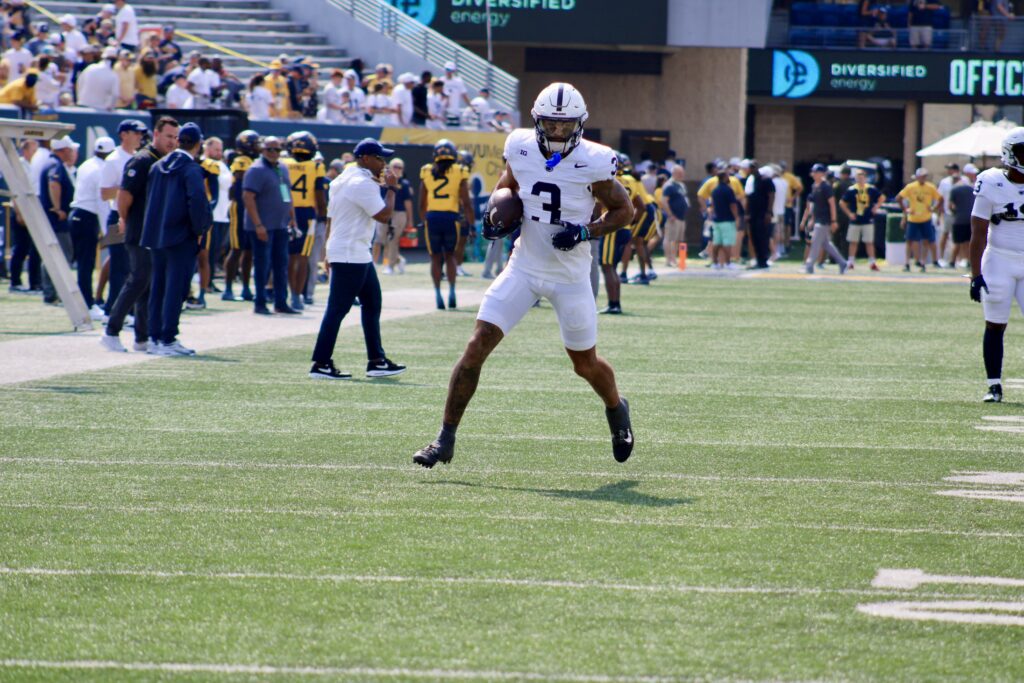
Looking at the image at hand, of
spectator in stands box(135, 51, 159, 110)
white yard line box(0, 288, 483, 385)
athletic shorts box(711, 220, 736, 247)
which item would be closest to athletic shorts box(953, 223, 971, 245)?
athletic shorts box(711, 220, 736, 247)

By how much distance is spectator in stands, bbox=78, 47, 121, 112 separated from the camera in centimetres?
2323

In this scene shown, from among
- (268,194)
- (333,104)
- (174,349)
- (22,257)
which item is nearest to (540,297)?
(174,349)

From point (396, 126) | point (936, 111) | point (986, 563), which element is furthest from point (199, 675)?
point (936, 111)

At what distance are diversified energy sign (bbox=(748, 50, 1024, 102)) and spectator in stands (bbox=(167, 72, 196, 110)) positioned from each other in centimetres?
1715

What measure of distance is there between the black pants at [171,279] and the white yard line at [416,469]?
4564mm

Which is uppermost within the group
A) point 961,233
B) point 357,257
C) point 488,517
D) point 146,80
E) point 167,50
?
point 167,50

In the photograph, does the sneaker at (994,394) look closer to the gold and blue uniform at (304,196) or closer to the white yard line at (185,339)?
the white yard line at (185,339)

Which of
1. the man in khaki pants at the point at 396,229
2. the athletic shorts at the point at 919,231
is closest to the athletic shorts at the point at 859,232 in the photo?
the athletic shorts at the point at 919,231

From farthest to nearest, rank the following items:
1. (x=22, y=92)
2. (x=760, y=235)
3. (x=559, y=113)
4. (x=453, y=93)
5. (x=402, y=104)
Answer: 1. (x=453, y=93)
2. (x=402, y=104)
3. (x=760, y=235)
4. (x=22, y=92)
5. (x=559, y=113)

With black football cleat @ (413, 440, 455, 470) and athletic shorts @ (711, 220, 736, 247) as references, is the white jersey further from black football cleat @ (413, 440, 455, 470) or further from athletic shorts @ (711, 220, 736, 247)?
athletic shorts @ (711, 220, 736, 247)

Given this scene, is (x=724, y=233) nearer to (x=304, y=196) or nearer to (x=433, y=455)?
(x=304, y=196)

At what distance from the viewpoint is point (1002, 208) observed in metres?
9.78

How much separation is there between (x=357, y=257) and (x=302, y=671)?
278 inches

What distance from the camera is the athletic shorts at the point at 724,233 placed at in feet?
86.8
